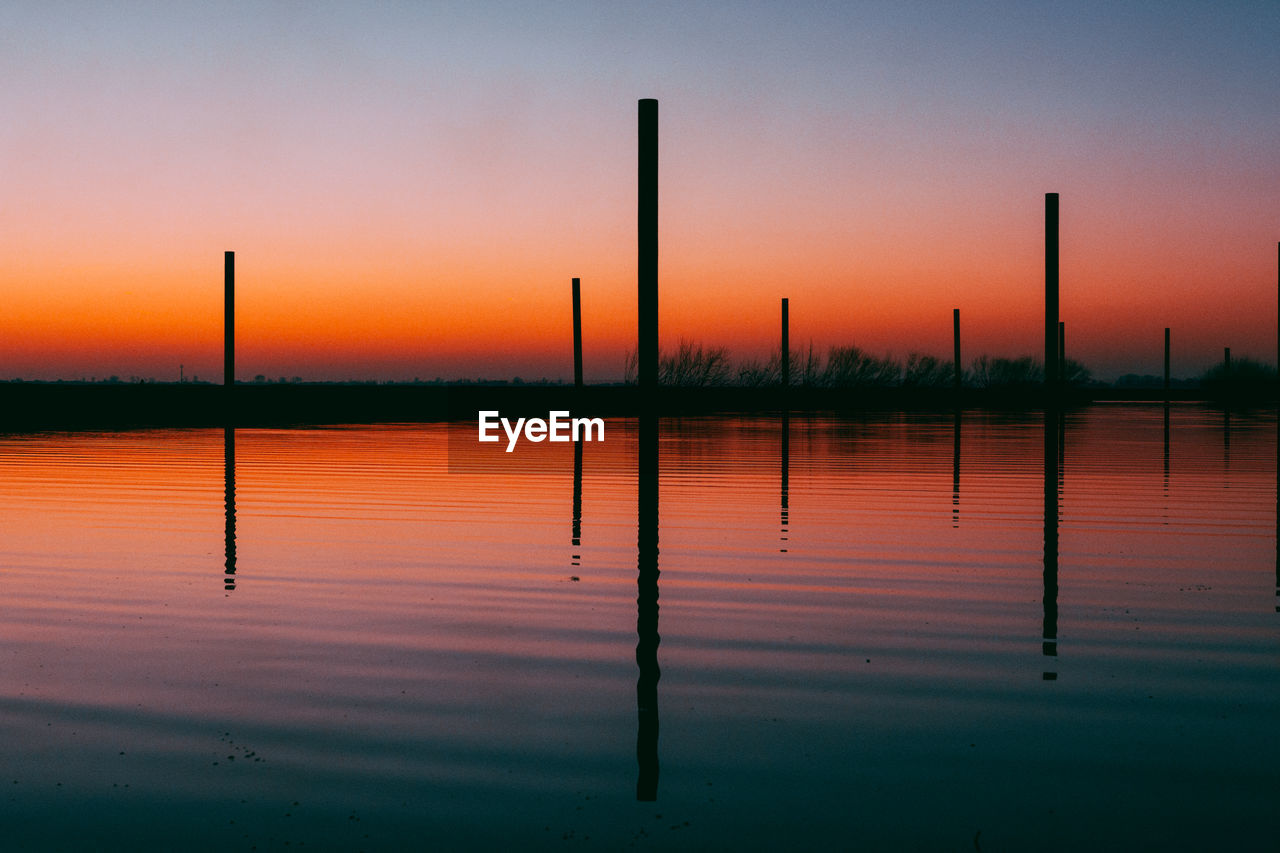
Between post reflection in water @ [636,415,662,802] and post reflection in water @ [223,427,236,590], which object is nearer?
post reflection in water @ [636,415,662,802]

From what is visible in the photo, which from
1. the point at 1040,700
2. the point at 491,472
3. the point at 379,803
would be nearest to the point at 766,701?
the point at 1040,700

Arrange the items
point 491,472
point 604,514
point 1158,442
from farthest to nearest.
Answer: point 1158,442 → point 491,472 → point 604,514

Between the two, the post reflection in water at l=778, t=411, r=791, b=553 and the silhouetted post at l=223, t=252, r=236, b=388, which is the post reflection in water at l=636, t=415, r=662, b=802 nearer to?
the post reflection in water at l=778, t=411, r=791, b=553

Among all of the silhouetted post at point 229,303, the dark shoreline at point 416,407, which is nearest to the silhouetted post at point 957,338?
the dark shoreline at point 416,407

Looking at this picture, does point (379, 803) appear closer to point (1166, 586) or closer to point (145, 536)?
point (1166, 586)

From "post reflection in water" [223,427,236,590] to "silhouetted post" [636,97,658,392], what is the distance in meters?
4.26

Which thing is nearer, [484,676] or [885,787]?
[885,787]

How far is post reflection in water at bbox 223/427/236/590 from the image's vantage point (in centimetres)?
989

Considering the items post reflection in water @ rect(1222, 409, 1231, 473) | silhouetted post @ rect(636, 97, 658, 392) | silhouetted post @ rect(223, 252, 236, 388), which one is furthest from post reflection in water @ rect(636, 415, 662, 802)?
silhouetted post @ rect(223, 252, 236, 388)

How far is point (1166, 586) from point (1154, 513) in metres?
5.93

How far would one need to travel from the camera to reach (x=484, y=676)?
20.8ft

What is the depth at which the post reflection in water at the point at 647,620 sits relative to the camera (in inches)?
190

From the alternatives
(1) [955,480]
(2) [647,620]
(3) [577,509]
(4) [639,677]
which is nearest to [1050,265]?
(1) [955,480]

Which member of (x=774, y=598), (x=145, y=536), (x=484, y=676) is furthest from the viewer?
(x=145, y=536)
